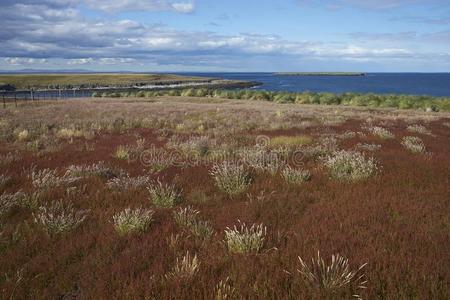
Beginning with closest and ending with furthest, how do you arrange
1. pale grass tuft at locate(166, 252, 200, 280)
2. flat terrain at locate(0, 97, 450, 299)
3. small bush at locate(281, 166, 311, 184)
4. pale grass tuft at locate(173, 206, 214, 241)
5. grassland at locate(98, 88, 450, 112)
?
flat terrain at locate(0, 97, 450, 299)
pale grass tuft at locate(166, 252, 200, 280)
pale grass tuft at locate(173, 206, 214, 241)
small bush at locate(281, 166, 311, 184)
grassland at locate(98, 88, 450, 112)

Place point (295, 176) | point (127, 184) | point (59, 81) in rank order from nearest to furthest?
point (127, 184), point (295, 176), point (59, 81)

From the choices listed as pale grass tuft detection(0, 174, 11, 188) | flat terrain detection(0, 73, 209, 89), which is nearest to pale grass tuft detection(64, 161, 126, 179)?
pale grass tuft detection(0, 174, 11, 188)

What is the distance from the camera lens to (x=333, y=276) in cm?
377

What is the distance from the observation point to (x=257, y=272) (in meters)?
4.02

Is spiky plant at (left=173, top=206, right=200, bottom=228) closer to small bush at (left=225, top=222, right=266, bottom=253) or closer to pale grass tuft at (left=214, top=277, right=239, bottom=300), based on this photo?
small bush at (left=225, top=222, right=266, bottom=253)

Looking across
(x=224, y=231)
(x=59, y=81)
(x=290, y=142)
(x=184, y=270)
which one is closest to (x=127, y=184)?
(x=224, y=231)

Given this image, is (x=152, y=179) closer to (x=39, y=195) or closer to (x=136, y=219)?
(x=39, y=195)

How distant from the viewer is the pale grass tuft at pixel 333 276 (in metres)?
3.67

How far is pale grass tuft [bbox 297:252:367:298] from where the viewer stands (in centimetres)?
367

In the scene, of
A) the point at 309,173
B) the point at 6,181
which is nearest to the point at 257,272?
the point at 309,173

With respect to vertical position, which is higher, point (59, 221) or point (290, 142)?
point (59, 221)

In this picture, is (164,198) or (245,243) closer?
(245,243)

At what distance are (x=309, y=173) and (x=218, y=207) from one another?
262 centimetres

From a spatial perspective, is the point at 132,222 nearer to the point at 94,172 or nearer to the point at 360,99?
the point at 94,172
